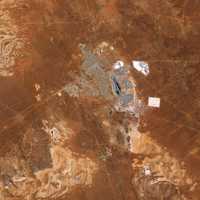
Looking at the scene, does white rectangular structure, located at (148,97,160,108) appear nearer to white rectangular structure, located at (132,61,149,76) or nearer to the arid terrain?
the arid terrain

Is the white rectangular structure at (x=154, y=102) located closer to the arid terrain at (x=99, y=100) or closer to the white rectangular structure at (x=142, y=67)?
the arid terrain at (x=99, y=100)

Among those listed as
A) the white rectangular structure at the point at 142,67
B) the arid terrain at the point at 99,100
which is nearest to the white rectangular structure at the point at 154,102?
the arid terrain at the point at 99,100

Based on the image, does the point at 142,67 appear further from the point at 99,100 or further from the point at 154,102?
the point at 99,100

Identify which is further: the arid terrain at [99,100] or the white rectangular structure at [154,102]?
the white rectangular structure at [154,102]

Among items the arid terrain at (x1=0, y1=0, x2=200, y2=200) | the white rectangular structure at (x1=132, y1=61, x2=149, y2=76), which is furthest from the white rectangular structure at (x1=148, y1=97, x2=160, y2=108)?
the white rectangular structure at (x1=132, y1=61, x2=149, y2=76)

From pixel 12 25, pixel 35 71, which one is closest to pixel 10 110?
pixel 35 71
